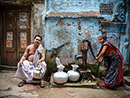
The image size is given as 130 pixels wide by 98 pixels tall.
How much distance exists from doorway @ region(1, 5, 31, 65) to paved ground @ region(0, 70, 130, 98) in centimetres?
145

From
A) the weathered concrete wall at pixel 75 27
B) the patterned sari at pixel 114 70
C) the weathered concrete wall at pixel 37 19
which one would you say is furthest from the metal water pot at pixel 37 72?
the patterned sari at pixel 114 70

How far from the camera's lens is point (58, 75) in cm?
327

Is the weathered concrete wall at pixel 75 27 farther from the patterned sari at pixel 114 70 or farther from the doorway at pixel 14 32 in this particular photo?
the patterned sari at pixel 114 70

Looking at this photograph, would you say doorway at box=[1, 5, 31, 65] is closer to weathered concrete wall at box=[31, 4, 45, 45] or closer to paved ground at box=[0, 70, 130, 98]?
weathered concrete wall at box=[31, 4, 45, 45]

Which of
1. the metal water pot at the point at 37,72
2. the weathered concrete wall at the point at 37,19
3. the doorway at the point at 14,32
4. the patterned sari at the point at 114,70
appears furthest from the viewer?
the doorway at the point at 14,32

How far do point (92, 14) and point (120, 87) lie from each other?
268cm

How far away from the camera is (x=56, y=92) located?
9.73 ft

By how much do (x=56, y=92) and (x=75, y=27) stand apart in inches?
95.9

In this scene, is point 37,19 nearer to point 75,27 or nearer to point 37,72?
point 75,27

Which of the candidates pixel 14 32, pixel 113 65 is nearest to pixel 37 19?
pixel 14 32

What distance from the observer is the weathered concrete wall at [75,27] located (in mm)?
4238

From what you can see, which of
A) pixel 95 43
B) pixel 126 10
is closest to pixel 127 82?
pixel 95 43

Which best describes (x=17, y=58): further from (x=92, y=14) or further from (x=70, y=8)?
(x=92, y=14)

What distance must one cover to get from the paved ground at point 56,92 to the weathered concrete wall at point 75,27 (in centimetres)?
140
